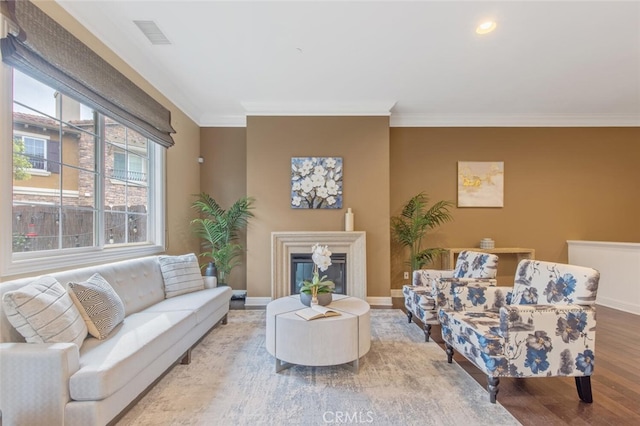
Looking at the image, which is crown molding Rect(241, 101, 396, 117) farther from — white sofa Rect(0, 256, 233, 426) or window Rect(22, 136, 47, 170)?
white sofa Rect(0, 256, 233, 426)

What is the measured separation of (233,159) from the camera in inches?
195

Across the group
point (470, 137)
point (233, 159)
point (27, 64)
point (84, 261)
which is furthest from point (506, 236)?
point (27, 64)

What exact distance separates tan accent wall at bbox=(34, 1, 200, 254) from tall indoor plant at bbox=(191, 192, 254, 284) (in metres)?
0.18

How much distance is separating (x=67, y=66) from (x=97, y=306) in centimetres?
176

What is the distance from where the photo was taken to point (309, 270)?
436 cm

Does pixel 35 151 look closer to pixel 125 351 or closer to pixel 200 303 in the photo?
pixel 125 351

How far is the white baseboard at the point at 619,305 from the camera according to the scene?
13.0 feet

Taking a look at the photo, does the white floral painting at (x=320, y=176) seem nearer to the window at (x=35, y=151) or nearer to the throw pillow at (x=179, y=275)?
the throw pillow at (x=179, y=275)

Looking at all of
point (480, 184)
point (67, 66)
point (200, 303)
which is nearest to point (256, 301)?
point (200, 303)

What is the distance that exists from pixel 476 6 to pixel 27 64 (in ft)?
10.7

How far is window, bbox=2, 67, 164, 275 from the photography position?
2.05 m

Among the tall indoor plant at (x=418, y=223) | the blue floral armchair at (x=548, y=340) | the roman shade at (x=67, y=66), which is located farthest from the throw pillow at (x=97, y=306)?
the tall indoor plant at (x=418, y=223)

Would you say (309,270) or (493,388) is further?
(309,270)

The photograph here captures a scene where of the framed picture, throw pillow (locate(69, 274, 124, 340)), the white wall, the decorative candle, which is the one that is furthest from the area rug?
the white wall
